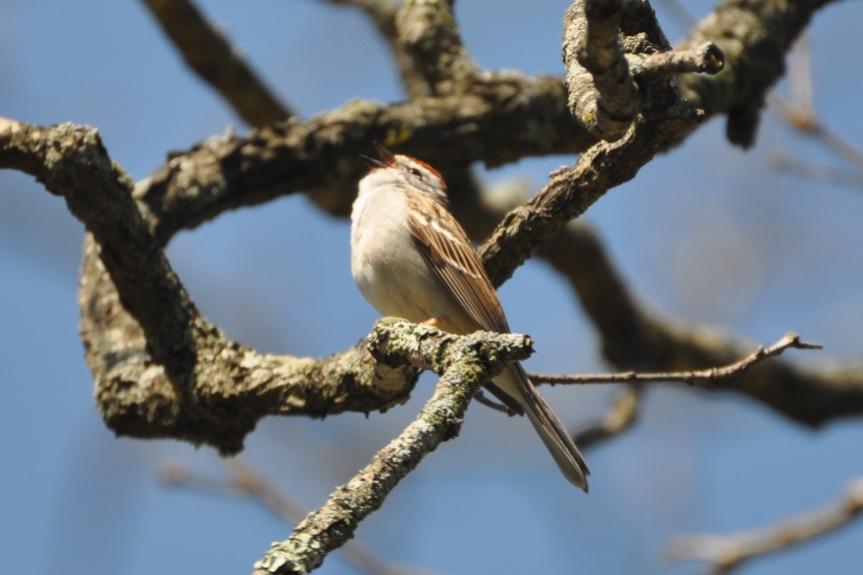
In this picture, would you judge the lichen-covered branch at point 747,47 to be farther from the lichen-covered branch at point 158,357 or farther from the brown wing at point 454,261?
the lichen-covered branch at point 158,357

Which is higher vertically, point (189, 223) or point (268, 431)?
point (268, 431)

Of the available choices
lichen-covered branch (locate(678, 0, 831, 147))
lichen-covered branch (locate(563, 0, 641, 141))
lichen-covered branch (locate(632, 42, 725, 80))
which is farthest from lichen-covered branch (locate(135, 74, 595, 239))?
lichen-covered branch (locate(632, 42, 725, 80))

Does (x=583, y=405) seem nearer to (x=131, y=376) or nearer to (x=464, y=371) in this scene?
(x=131, y=376)

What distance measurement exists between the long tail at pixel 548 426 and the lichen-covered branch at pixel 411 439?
52.6 inches

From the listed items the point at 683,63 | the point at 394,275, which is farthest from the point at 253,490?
the point at 683,63

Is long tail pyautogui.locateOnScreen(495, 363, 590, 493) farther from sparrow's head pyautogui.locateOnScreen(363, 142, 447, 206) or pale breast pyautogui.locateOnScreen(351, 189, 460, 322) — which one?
sparrow's head pyautogui.locateOnScreen(363, 142, 447, 206)

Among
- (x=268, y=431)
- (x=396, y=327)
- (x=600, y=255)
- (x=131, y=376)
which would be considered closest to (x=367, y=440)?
(x=268, y=431)

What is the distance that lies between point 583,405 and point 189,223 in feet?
15.8

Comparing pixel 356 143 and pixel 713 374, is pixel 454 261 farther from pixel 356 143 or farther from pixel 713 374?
pixel 713 374

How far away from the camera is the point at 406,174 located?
226 inches

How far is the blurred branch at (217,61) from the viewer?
5.97 m

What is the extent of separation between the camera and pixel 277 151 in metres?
4.97

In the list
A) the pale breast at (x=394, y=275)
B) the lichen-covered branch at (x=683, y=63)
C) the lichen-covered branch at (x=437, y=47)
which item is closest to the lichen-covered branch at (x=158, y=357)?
the pale breast at (x=394, y=275)

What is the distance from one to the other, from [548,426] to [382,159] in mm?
1580
